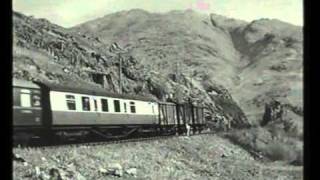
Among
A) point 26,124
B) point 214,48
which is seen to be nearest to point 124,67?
point 214,48

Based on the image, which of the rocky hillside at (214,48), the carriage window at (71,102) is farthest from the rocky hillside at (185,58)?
the carriage window at (71,102)

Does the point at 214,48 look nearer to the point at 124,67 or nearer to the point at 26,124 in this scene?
the point at 124,67

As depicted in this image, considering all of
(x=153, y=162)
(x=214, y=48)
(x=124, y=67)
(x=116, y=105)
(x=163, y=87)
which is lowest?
(x=153, y=162)

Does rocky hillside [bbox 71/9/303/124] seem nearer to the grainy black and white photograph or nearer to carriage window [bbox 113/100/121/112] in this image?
the grainy black and white photograph

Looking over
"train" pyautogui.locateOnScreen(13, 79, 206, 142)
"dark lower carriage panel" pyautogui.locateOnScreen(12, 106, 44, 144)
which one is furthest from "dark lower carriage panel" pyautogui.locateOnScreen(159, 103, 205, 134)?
"dark lower carriage panel" pyautogui.locateOnScreen(12, 106, 44, 144)
